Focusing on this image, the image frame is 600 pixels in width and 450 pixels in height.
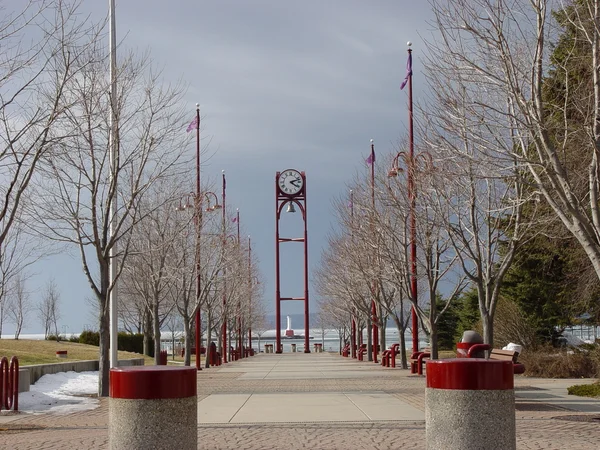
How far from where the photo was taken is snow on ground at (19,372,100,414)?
1677 centimetres

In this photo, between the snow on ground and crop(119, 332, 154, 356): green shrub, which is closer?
the snow on ground

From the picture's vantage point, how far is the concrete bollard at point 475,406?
758 centimetres

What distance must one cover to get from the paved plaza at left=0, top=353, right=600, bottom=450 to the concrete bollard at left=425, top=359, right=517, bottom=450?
287 centimetres

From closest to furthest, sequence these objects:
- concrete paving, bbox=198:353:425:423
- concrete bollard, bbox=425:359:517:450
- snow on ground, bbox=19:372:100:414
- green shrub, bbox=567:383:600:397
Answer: concrete bollard, bbox=425:359:517:450, concrete paving, bbox=198:353:425:423, snow on ground, bbox=19:372:100:414, green shrub, bbox=567:383:600:397

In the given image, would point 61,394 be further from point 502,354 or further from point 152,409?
point 152,409

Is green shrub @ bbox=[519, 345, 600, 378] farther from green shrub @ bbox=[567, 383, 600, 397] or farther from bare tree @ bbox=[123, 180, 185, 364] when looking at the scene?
bare tree @ bbox=[123, 180, 185, 364]

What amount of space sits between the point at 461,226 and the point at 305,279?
47756mm

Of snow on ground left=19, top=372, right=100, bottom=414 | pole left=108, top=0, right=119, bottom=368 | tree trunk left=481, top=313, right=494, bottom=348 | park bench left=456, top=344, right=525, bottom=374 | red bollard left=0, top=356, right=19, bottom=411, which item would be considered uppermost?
pole left=108, top=0, right=119, bottom=368

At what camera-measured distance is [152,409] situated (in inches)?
291

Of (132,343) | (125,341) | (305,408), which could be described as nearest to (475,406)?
(305,408)

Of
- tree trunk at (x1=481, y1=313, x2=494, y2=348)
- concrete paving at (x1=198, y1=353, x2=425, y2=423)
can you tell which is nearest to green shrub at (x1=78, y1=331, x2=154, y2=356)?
concrete paving at (x1=198, y1=353, x2=425, y2=423)

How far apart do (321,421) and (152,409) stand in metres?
6.36

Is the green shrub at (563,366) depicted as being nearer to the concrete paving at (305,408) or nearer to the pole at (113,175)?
the concrete paving at (305,408)

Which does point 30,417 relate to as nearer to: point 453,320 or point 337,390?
point 337,390
